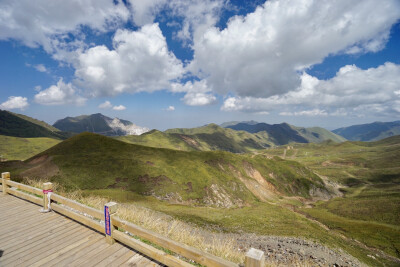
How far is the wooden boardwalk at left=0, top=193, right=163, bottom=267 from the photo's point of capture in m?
7.82

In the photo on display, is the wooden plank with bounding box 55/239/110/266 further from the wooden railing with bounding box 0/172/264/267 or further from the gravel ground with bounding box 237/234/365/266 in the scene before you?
the gravel ground with bounding box 237/234/365/266

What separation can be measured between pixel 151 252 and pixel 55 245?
5.40 meters

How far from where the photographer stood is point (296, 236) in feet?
91.8

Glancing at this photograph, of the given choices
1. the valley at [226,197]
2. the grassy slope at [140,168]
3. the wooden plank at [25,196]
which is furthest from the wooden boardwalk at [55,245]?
the grassy slope at [140,168]

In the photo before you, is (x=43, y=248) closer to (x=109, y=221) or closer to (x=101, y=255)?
(x=101, y=255)

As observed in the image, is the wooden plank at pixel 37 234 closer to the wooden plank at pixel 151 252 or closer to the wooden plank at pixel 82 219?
the wooden plank at pixel 82 219

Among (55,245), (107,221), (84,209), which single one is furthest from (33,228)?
(107,221)

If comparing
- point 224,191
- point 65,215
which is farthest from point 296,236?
point 224,191

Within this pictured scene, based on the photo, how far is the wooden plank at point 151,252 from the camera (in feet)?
22.2

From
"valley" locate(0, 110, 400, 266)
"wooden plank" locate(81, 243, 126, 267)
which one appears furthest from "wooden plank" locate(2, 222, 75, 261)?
"valley" locate(0, 110, 400, 266)

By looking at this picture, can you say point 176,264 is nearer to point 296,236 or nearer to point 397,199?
point 296,236

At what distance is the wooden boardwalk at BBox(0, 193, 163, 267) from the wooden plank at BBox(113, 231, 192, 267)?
1.48ft

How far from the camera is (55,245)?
9000 mm

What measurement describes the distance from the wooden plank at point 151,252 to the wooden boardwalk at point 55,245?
450 millimetres
